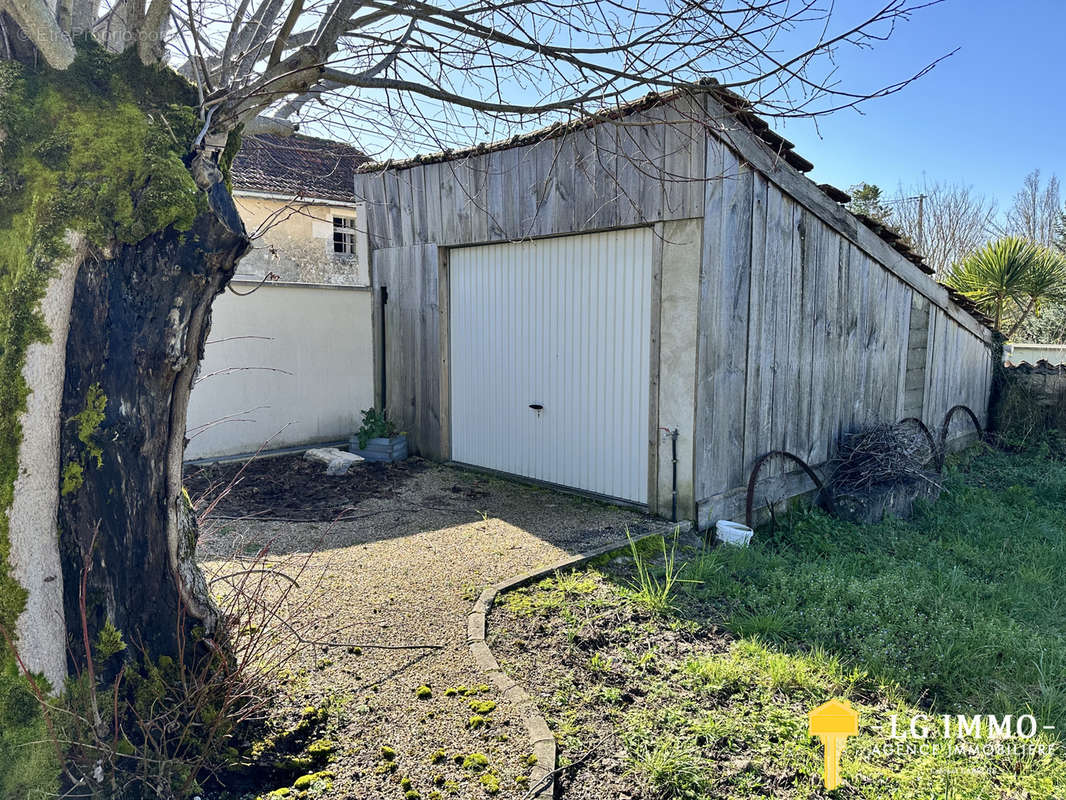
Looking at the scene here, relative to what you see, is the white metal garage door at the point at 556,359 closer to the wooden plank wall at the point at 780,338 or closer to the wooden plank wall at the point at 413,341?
the wooden plank wall at the point at 413,341

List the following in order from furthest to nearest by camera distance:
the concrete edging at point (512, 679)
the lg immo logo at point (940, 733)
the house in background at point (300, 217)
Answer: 1. the house in background at point (300, 217)
2. the lg immo logo at point (940, 733)
3. the concrete edging at point (512, 679)

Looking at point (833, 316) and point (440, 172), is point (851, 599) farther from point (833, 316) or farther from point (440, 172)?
point (440, 172)

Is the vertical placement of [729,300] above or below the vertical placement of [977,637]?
above

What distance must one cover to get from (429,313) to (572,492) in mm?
2690

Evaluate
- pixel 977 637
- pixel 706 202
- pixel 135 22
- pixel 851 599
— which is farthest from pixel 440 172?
pixel 977 637


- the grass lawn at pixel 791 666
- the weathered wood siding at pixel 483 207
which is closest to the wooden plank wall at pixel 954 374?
the grass lawn at pixel 791 666

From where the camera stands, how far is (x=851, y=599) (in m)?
3.93

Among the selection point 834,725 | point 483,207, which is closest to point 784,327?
point 483,207

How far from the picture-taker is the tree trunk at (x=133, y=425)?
2092 mm

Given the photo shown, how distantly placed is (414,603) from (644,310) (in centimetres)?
304

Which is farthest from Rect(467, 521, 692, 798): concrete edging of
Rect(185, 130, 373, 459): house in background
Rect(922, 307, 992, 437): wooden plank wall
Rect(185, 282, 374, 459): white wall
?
Rect(922, 307, 992, 437): wooden plank wall

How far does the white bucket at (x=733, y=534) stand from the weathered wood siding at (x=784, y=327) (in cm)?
13

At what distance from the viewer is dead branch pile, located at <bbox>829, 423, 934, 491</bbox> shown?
621cm

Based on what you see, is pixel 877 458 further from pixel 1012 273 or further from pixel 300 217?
pixel 300 217
